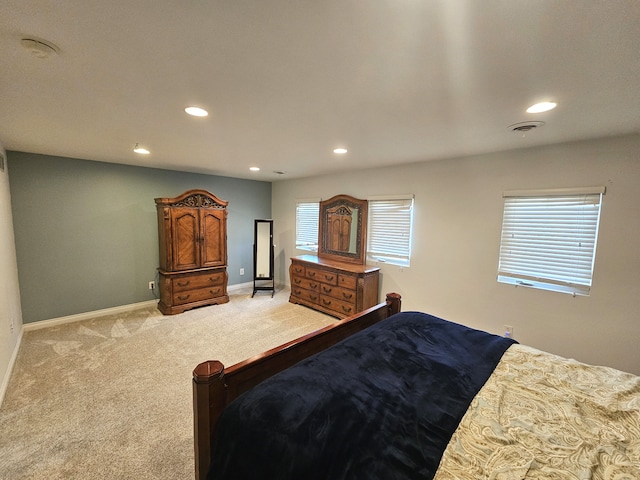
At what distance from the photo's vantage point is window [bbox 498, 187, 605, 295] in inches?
94.3

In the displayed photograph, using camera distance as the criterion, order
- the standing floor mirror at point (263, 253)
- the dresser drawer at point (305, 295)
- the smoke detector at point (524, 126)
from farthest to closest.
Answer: the standing floor mirror at point (263, 253)
the dresser drawer at point (305, 295)
the smoke detector at point (524, 126)

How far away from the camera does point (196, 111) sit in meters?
1.83

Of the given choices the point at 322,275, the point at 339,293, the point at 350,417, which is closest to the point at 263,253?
the point at 322,275

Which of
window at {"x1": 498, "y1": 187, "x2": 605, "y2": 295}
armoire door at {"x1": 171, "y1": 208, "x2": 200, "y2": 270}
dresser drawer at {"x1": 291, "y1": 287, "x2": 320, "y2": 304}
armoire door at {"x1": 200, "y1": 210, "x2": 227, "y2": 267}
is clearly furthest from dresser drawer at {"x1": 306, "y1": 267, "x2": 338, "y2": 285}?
window at {"x1": 498, "y1": 187, "x2": 605, "y2": 295}

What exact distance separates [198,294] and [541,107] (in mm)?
4549

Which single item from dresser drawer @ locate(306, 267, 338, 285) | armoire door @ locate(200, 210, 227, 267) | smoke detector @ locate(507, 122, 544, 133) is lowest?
dresser drawer @ locate(306, 267, 338, 285)

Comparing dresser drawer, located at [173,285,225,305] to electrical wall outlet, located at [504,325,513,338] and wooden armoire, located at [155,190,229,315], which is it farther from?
electrical wall outlet, located at [504,325,513,338]

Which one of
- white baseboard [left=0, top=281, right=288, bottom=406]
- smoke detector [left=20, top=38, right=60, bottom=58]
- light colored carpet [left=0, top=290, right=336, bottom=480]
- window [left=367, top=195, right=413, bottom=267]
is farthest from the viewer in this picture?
window [left=367, top=195, right=413, bottom=267]

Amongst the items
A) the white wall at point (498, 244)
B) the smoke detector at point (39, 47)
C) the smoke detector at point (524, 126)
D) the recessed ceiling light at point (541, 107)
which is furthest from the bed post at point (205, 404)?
the white wall at point (498, 244)

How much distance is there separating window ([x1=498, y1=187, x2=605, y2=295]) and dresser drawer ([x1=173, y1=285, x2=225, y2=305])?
4042 millimetres

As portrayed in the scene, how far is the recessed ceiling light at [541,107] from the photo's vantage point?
163 centimetres

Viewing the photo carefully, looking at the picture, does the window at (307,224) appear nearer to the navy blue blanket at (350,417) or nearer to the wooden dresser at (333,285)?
the wooden dresser at (333,285)

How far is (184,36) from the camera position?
107 cm

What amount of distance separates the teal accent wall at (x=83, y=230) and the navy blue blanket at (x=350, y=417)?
3.84 meters
